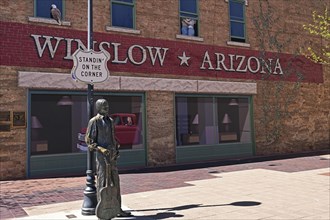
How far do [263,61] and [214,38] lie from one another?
317cm

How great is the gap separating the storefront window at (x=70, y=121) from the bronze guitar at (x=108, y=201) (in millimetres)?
A: 6289

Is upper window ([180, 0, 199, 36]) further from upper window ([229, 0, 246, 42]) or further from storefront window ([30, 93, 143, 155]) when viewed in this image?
storefront window ([30, 93, 143, 155])

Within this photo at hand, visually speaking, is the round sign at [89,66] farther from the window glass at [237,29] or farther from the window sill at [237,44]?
the window glass at [237,29]

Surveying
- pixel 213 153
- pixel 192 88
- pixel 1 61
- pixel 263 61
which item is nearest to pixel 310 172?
pixel 213 153

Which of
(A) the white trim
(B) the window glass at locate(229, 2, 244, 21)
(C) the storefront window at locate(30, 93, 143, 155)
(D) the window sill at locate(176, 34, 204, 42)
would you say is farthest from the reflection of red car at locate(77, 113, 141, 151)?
(B) the window glass at locate(229, 2, 244, 21)

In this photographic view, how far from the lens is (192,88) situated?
14375 mm

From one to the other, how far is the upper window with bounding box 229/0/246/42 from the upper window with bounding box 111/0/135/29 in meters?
5.04

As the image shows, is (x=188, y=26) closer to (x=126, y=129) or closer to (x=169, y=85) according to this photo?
(x=169, y=85)

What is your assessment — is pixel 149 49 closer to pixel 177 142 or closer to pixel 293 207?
pixel 177 142

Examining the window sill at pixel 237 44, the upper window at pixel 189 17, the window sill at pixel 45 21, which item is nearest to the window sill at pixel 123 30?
the window sill at pixel 45 21

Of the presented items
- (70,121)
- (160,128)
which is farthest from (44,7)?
(160,128)

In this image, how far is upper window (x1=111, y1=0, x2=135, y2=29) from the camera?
1313cm

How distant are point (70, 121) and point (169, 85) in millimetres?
4181

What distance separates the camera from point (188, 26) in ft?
48.6
